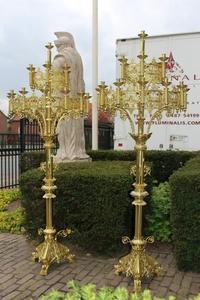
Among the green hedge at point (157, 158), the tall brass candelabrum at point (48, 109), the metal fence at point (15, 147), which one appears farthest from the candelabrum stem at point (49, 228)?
the metal fence at point (15, 147)

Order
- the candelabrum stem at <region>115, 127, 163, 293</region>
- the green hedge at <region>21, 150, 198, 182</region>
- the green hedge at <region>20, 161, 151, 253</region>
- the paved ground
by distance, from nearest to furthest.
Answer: the paved ground → the candelabrum stem at <region>115, 127, 163, 293</region> → the green hedge at <region>20, 161, 151, 253</region> → the green hedge at <region>21, 150, 198, 182</region>

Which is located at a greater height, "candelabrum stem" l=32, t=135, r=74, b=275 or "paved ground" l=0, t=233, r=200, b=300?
"candelabrum stem" l=32, t=135, r=74, b=275

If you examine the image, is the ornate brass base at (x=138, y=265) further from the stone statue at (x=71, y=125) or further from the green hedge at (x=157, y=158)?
the green hedge at (x=157, y=158)

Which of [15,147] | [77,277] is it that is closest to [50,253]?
[77,277]

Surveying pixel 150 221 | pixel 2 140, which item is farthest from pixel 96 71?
pixel 150 221

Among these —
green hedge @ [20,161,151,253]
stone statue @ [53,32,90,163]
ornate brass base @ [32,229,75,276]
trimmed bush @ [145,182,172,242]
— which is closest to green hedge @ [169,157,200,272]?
green hedge @ [20,161,151,253]

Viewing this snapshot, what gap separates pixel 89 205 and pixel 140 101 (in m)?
1.66

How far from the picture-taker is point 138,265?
460cm

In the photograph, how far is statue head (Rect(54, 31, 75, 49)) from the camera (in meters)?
8.09

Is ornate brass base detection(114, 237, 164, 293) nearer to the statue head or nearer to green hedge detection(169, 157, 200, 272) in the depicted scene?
green hedge detection(169, 157, 200, 272)

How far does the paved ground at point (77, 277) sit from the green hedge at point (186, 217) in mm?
199

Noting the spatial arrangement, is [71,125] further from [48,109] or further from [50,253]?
[50,253]

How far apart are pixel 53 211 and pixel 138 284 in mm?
1753

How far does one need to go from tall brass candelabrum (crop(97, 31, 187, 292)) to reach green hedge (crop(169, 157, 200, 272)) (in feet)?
1.46
